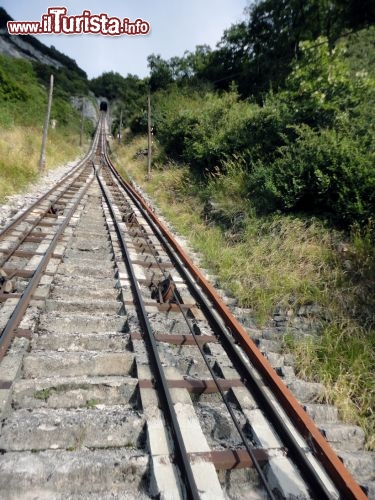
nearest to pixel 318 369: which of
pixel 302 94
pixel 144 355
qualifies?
pixel 144 355

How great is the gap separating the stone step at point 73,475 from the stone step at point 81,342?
1.37 metres

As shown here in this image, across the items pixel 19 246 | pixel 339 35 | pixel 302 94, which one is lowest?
pixel 19 246

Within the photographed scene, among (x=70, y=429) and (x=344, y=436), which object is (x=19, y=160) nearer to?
(x=70, y=429)

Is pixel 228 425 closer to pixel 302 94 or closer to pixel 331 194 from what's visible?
pixel 331 194

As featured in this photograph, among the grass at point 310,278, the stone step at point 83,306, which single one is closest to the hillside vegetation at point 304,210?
the grass at point 310,278

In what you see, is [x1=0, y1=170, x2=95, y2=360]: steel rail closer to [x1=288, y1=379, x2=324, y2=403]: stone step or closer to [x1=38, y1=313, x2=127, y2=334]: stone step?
[x1=38, y1=313, x2=127, y2=334]: stone step

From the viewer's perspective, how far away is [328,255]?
6.55 metres

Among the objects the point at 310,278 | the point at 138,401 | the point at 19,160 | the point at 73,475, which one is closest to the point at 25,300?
the point at 138,401

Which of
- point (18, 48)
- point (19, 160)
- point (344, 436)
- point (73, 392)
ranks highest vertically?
point (18, 48)

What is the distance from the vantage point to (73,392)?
10.5ft

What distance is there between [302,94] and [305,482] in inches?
407

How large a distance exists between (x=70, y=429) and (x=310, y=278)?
181 inches

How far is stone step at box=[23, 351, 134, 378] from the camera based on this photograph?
348cm

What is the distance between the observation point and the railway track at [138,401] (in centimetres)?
253
